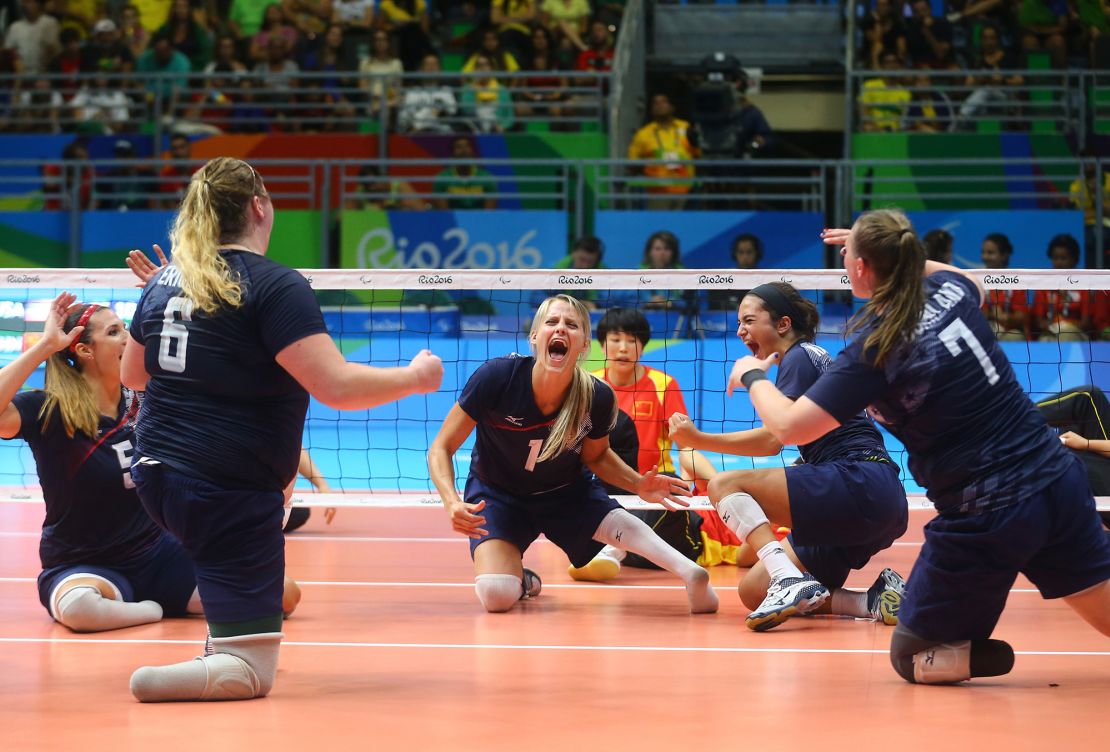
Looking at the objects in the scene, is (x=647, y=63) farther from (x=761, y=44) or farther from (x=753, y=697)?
(x=753, y=697)

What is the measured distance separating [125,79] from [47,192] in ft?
5.48

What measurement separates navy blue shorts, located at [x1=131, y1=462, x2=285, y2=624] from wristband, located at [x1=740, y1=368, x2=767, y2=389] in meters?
1.55

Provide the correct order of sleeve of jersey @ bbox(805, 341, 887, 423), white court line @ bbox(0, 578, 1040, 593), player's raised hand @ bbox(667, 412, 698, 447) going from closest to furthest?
sleeve of jersey @ bbox(805, 341, 887, 423), player's raised hand @ bbox(667, 412, 698, 447), white court line @ bbox(0, 578, 1040, 593)

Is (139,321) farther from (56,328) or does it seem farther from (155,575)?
(155,575)

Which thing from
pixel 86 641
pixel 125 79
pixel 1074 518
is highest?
pixel 125 79

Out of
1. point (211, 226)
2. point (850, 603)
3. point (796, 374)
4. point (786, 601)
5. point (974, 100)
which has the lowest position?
point (850, 603)

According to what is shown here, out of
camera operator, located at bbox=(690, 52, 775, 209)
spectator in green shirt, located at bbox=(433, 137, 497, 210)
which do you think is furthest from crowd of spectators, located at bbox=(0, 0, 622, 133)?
camera operator, located at bbox=(690, 52, 775, 209)

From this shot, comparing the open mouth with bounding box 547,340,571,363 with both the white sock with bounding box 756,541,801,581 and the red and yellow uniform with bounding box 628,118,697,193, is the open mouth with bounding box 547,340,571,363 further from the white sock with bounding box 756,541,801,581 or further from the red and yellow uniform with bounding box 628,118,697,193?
the red and yellow uniform with bounding box 628,118,697,193

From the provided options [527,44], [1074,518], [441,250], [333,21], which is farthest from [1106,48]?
[1074,518]

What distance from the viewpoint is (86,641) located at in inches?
193

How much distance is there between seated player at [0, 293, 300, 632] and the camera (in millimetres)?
5074

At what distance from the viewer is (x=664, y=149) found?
561 inches

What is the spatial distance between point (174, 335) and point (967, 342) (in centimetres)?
236

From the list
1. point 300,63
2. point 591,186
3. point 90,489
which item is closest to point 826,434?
point 90,489
